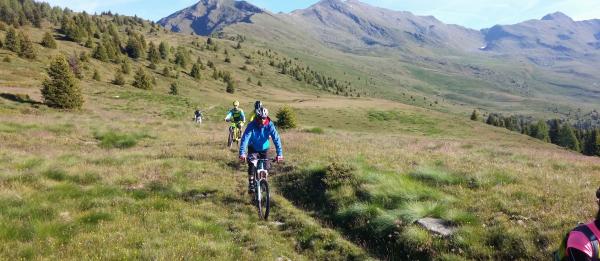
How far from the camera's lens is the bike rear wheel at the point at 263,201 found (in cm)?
1260

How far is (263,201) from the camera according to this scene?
43.5 feet

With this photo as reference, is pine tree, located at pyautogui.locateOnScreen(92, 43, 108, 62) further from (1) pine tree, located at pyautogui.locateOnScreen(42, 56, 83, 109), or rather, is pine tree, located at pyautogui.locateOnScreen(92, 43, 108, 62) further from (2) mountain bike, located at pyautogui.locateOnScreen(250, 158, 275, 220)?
(2) mountain bike, located at pyautogui.locateOnScreen(250, 158, 275, 220)

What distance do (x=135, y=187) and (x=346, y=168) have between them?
7.61 meters

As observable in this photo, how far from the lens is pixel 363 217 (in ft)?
38.2

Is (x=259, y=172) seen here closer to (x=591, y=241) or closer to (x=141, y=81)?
(x=591, y=241)

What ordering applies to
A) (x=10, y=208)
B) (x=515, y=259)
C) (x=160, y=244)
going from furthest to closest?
(x=10, y=208), (x=160, y=244), (x=515, y=259)

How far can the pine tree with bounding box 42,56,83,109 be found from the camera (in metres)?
46.4

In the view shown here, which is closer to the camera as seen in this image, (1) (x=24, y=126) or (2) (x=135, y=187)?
(2) (x=135, y=187)

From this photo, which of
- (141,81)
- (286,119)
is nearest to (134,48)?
(141,81)

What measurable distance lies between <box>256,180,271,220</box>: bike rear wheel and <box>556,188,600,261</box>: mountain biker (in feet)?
28.2

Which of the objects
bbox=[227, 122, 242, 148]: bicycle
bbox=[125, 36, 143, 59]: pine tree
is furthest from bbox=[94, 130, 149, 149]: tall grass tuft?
bbox=[125, 36, 143, 59]: pine tree

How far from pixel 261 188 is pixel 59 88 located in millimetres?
42609

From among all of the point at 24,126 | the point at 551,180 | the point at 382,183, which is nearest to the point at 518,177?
the point at 551,180

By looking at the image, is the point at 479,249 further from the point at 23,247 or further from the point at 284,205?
the point at 23,247
